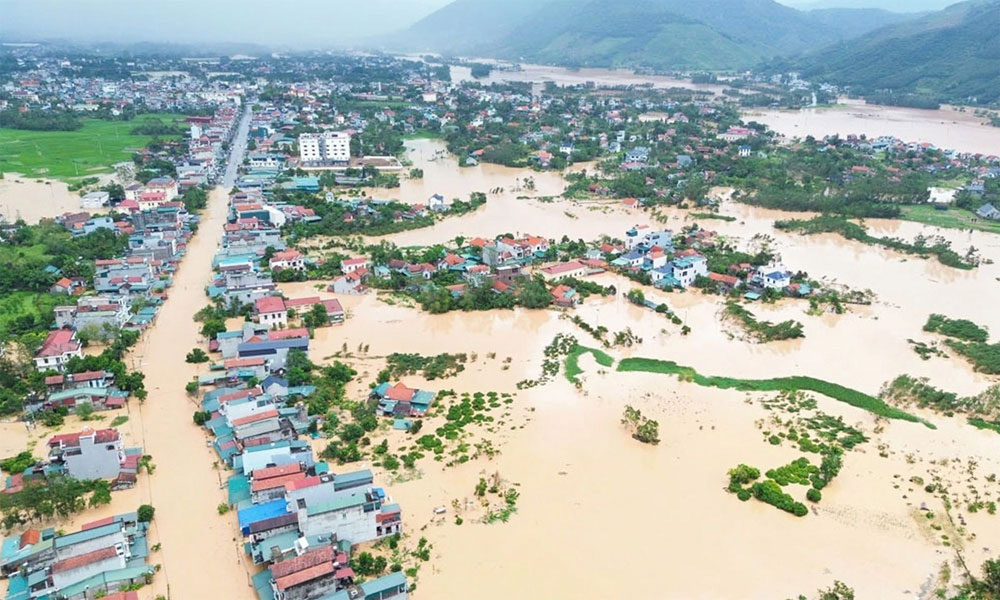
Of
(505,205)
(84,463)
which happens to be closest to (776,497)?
(84,463)

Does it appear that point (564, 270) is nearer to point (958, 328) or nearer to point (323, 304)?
point (323, 304)

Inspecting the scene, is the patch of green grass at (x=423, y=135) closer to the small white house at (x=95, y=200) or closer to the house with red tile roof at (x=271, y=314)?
the small white house at (x=95, y=200)

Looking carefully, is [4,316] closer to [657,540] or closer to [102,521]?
[102,521]

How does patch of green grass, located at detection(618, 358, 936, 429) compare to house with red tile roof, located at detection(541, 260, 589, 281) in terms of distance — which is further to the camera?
house with red tile roof, located at detection(541, 260, 589, 281)

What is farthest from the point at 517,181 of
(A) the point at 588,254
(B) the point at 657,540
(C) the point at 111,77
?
(C) the point at 111,77

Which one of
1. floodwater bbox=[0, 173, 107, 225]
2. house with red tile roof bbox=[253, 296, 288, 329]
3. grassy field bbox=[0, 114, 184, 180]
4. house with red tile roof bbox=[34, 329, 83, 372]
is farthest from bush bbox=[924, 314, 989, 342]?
grassy field bbox=[0, 114, 184, 180]

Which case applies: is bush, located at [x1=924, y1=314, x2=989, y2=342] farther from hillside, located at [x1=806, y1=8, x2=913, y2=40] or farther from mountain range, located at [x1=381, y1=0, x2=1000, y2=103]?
hillside, located at [x1=806, y1=8, x2=913, y2=40]
